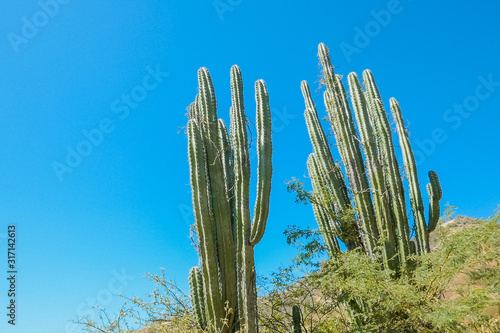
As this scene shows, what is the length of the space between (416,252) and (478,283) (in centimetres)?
102

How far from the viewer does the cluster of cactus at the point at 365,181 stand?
662 cm

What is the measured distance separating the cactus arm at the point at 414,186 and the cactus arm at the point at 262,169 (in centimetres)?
308

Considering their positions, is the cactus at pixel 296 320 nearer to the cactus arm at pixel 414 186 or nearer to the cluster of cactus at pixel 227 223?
the cluster of cactus at pixel 227 223

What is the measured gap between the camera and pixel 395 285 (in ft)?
17.7

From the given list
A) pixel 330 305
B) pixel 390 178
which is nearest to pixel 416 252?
pixel 390 178

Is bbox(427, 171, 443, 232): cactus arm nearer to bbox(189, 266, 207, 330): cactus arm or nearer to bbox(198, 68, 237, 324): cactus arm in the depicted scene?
bbox(198, 68, 237, 324): cactus arm

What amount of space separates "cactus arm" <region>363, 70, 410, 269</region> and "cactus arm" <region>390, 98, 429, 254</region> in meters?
0.29

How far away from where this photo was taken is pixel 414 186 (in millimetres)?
7016

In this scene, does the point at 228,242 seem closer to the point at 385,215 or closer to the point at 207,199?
the point at 207,199

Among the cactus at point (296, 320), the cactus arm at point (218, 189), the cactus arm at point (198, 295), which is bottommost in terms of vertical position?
the cactus at point (296, 320)

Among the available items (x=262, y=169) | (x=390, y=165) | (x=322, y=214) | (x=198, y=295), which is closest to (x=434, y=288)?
(x=390, y=165)

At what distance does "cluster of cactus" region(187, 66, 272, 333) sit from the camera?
4898mm

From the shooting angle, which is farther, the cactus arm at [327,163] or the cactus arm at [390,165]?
the cactus arm at [327,163]

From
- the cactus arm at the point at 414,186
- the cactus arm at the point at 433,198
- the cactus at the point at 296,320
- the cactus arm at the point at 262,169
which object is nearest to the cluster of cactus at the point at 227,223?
the cactus arm at the point at 262,169
